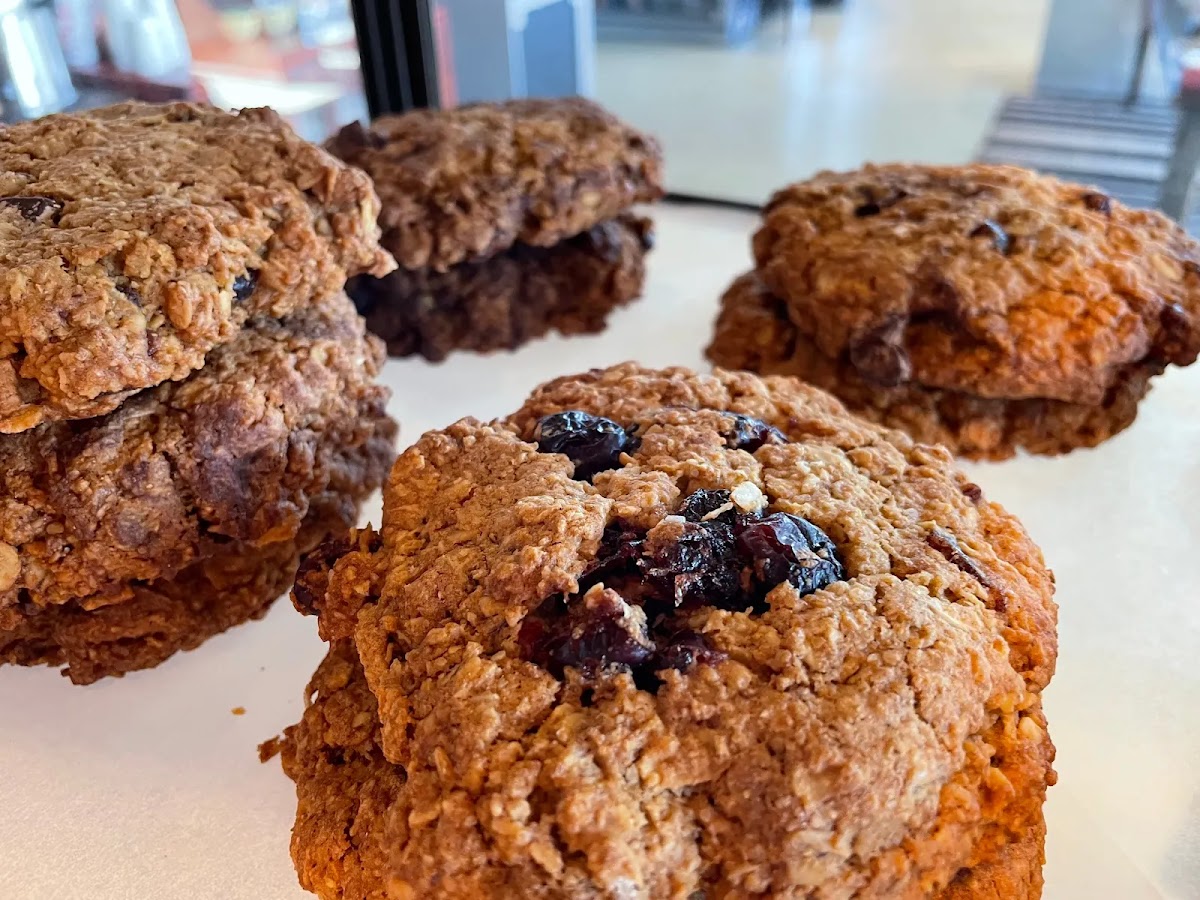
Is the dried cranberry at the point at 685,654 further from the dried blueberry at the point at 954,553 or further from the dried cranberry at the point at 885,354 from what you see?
the dried cranberry at the point at 885,354

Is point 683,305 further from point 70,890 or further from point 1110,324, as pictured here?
point 70,890

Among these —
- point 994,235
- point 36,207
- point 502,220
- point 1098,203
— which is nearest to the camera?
point 36,207

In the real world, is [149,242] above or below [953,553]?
above

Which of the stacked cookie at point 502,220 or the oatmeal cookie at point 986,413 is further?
the stacked cookie at point 502,220

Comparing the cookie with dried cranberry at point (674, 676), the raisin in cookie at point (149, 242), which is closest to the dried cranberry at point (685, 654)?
the cookie with dried cranberry at point (674, 676)

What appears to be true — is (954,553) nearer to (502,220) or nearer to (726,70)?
(502,220)

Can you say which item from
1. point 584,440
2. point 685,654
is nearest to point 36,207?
point 584,440

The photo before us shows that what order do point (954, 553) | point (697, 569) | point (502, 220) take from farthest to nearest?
point (502, 220) → point (954, 553) → point (697, 569)
